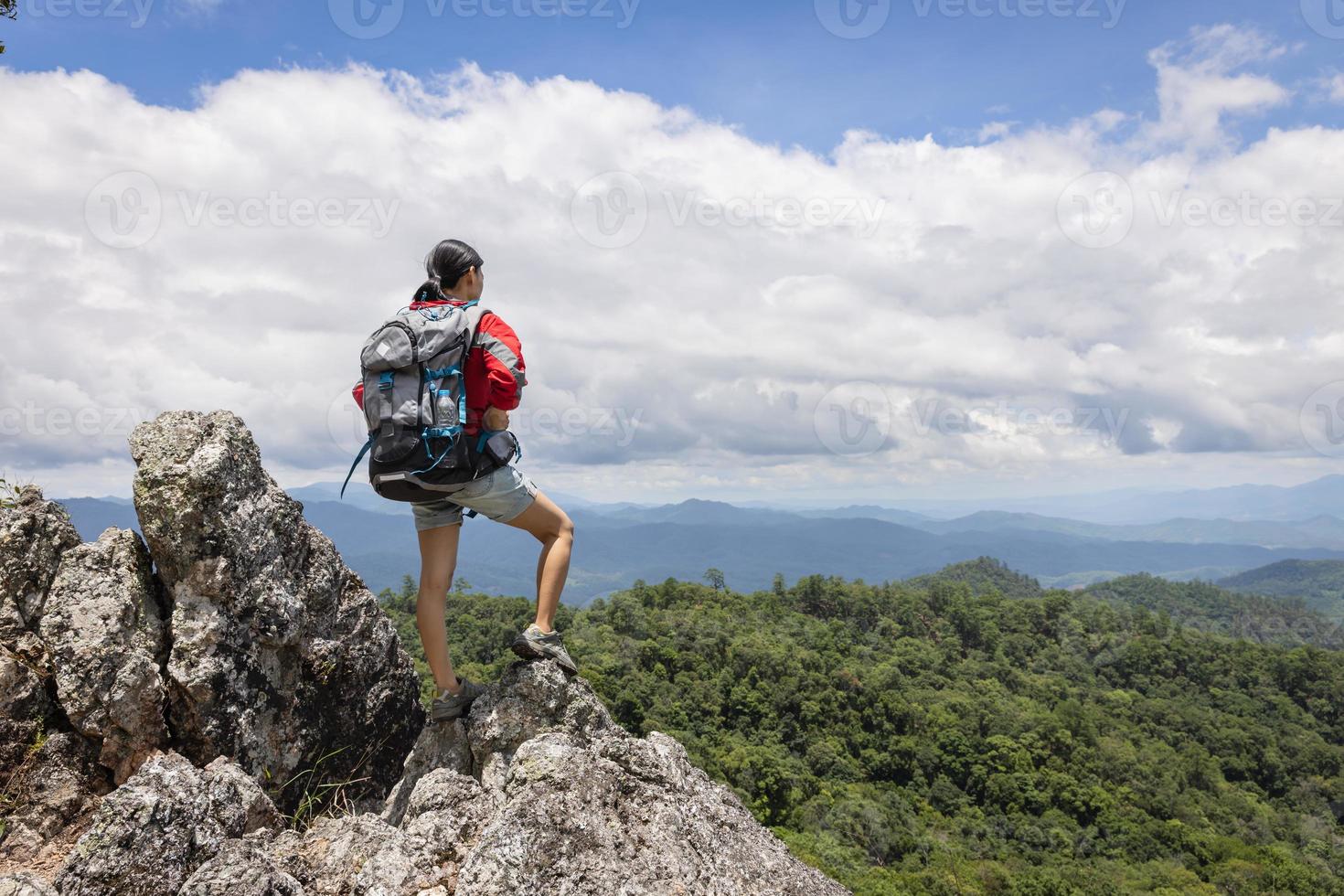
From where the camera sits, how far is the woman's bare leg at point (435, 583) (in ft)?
18.6

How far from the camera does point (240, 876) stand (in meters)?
4.03

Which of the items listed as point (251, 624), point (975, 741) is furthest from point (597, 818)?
point (975, 741)

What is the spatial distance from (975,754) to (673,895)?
6834 centimetres

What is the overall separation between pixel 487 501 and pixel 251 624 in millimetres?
2218

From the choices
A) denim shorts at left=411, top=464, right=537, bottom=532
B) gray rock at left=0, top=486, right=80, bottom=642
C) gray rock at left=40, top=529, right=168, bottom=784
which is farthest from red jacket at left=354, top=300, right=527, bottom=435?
gray rock at left=0, top=486, right=80, bottom=642

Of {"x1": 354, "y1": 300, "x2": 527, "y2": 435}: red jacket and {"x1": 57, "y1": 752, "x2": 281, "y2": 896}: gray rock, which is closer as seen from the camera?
{"x1": 57, "y1": 752, "x2": 281, "y2": 896}: gray rock

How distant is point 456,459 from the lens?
17.0 feet

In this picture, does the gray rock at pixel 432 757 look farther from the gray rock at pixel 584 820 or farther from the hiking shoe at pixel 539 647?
the hiking shoe at pixel 539 647

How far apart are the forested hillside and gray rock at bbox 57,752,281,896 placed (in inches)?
1458

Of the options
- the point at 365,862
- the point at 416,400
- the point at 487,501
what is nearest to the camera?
the point at 365,862

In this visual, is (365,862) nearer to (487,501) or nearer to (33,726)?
(487,501)

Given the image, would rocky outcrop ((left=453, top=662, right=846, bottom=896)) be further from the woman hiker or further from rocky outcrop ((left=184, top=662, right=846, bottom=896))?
the woman hiker

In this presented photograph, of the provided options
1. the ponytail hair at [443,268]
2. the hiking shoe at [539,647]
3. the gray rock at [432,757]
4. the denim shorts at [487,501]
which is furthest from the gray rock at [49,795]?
the ponytail hair at [443,268]

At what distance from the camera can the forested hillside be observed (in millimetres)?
49281
